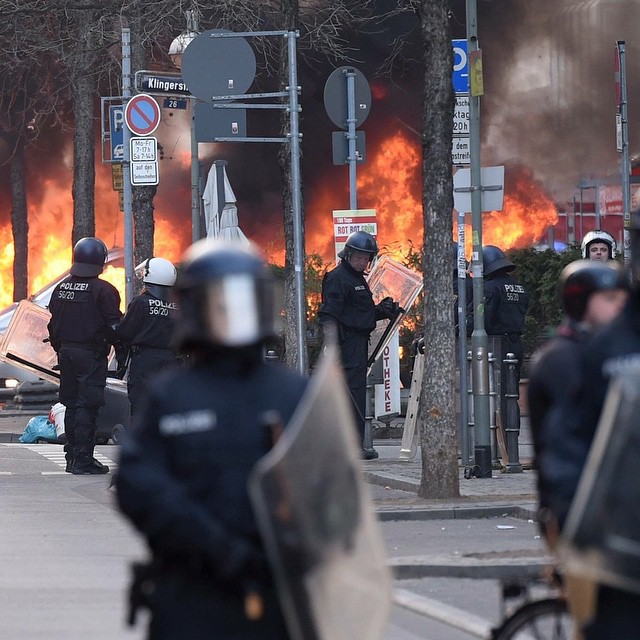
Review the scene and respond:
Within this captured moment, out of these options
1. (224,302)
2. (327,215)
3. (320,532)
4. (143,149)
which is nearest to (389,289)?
(143,149)

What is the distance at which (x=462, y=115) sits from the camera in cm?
1471

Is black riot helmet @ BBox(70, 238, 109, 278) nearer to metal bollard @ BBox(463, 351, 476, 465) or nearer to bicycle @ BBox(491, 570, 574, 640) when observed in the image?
metal bollard @ BBox(463, 351, 476, 465)

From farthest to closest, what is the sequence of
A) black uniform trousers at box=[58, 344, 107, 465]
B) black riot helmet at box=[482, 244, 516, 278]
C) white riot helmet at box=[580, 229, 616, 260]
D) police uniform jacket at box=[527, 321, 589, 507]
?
1. black uniform trousers at box=[58, 344, 107, 465]
2. black riot helmet at box=[482, 244, 516, 278]
3. white riot helmet at box=[580, 229, 616, 260]
4. police uniform jacket at box=[527, 321, 589, 507]

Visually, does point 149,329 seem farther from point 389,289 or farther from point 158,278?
point 389,289

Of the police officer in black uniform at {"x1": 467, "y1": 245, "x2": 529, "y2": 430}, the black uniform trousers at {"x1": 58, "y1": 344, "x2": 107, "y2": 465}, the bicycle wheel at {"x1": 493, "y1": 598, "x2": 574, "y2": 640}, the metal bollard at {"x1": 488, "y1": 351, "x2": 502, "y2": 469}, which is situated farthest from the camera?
the black uniform trousers at {"x1": 58, "y1": 344, "x2": 107, "y2": 465}

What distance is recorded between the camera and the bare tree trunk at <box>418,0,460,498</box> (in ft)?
39.2

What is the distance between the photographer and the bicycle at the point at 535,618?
5176mm

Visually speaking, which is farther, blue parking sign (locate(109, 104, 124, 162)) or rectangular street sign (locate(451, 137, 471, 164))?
blue parking sign (locate(109, 104, 124, 162))

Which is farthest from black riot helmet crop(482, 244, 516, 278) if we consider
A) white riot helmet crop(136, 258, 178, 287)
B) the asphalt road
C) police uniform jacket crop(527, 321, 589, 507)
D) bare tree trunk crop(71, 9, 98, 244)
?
bare tree trunk crop(71, 9, 98, 244)

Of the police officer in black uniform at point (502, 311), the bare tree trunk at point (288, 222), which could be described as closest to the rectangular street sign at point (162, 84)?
the bare tree trunk at point (288, 222)

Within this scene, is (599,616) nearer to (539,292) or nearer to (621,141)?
(539,292)

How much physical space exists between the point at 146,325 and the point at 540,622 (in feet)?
25.7

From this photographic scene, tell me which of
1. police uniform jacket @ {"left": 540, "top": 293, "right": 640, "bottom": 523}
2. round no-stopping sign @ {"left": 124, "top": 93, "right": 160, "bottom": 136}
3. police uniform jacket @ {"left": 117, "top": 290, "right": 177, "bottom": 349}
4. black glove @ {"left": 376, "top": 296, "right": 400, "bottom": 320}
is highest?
round no-stopping sign @ {"left": 124, "top": 93, "right": 160, "bottom": 136}

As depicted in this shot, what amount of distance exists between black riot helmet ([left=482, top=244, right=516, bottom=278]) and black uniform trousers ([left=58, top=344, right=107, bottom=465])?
3.37 meters
